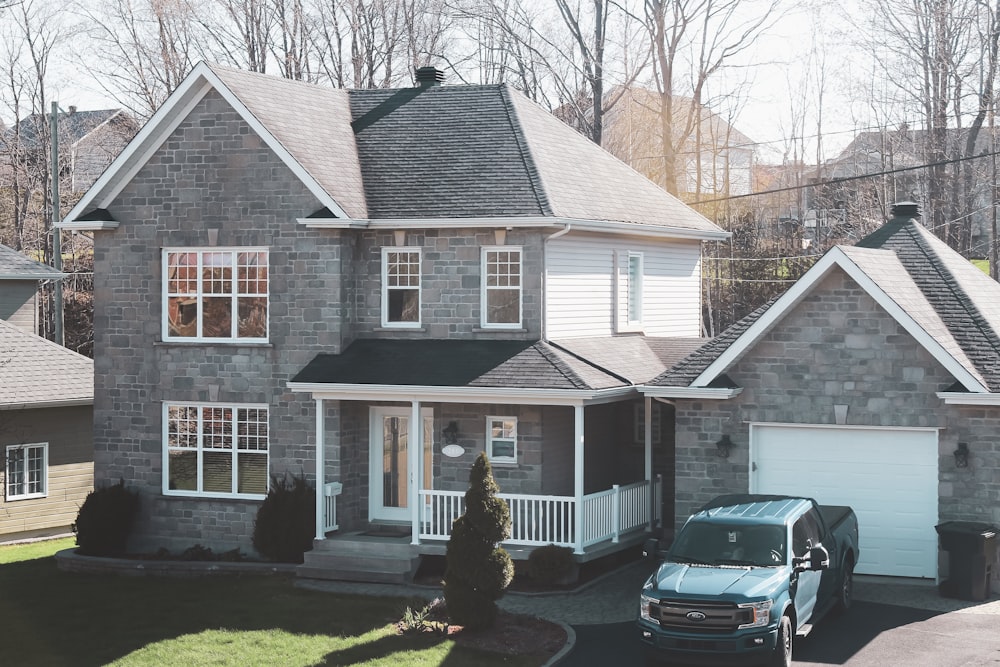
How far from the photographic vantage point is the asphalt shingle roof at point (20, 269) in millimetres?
34688

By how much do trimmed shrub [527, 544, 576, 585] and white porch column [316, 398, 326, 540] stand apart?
412 centimetres

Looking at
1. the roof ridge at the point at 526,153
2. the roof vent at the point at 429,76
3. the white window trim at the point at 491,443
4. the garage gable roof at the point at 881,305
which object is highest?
the roof vent at the point at 429,76

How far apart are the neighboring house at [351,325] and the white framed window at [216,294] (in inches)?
1.6

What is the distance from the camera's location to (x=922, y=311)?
69.7ft

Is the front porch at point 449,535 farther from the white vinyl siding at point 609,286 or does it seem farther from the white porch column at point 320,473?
the white vinyl siding at point 609,286

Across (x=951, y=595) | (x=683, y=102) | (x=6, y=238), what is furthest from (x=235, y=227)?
(x=6, y=238)

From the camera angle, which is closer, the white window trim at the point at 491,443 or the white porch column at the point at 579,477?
the white porch column at the point at 579,477

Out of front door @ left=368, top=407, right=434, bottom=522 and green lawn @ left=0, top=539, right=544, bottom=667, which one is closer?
green lawn @ left=0, top=539, right=544, bottom=667

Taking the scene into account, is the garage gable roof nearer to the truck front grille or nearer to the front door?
the front door

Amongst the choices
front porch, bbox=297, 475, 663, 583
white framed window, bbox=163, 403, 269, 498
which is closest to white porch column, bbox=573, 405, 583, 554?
front porch, bbox=297, 475, 663, 583

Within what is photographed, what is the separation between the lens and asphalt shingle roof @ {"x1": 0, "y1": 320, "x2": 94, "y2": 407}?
95.4 feet

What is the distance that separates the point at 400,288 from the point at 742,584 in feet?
35.6

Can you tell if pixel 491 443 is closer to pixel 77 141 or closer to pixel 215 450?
pixel 215 450

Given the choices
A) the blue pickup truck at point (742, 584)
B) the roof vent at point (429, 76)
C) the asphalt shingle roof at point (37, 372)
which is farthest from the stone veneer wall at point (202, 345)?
the blue pickup truck at point (742, 584)
